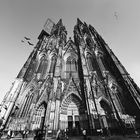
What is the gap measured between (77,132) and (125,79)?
8596 mm

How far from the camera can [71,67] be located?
17703 millimetres

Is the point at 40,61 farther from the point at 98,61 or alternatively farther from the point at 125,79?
the point at 125,79

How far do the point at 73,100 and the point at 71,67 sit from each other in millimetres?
6537

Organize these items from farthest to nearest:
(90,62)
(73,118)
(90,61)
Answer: (90,61)
(90,62)
(73,118)

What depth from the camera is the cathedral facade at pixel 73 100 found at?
33.0ft

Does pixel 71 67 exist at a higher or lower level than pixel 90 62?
lower

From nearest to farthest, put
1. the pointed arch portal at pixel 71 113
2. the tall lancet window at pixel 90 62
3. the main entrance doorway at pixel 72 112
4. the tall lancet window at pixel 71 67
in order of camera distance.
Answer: the pointed arch portal at pixel 71 113
the main entrance doorway at pixel 72 112
the tall lancet window at pixel 71 67
the tall lancet window at pixel 90 62

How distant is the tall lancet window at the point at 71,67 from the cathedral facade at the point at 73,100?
131 millimetres

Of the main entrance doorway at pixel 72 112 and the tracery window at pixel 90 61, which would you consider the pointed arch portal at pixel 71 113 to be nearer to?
the main entrance doorway at pixel 72 112

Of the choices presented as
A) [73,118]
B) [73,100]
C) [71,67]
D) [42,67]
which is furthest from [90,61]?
[73,118]

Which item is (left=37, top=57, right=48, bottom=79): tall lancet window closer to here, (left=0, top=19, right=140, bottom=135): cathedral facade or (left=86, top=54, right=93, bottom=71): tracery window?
(left=0, top=19, right=140, bottom=135): cathedral facade

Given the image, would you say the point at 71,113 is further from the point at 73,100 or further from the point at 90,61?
the point at 90,61

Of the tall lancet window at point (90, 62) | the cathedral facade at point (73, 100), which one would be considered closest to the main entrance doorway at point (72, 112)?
the cathedral facade at point (73, 100)

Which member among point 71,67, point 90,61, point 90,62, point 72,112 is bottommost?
point 72,112
